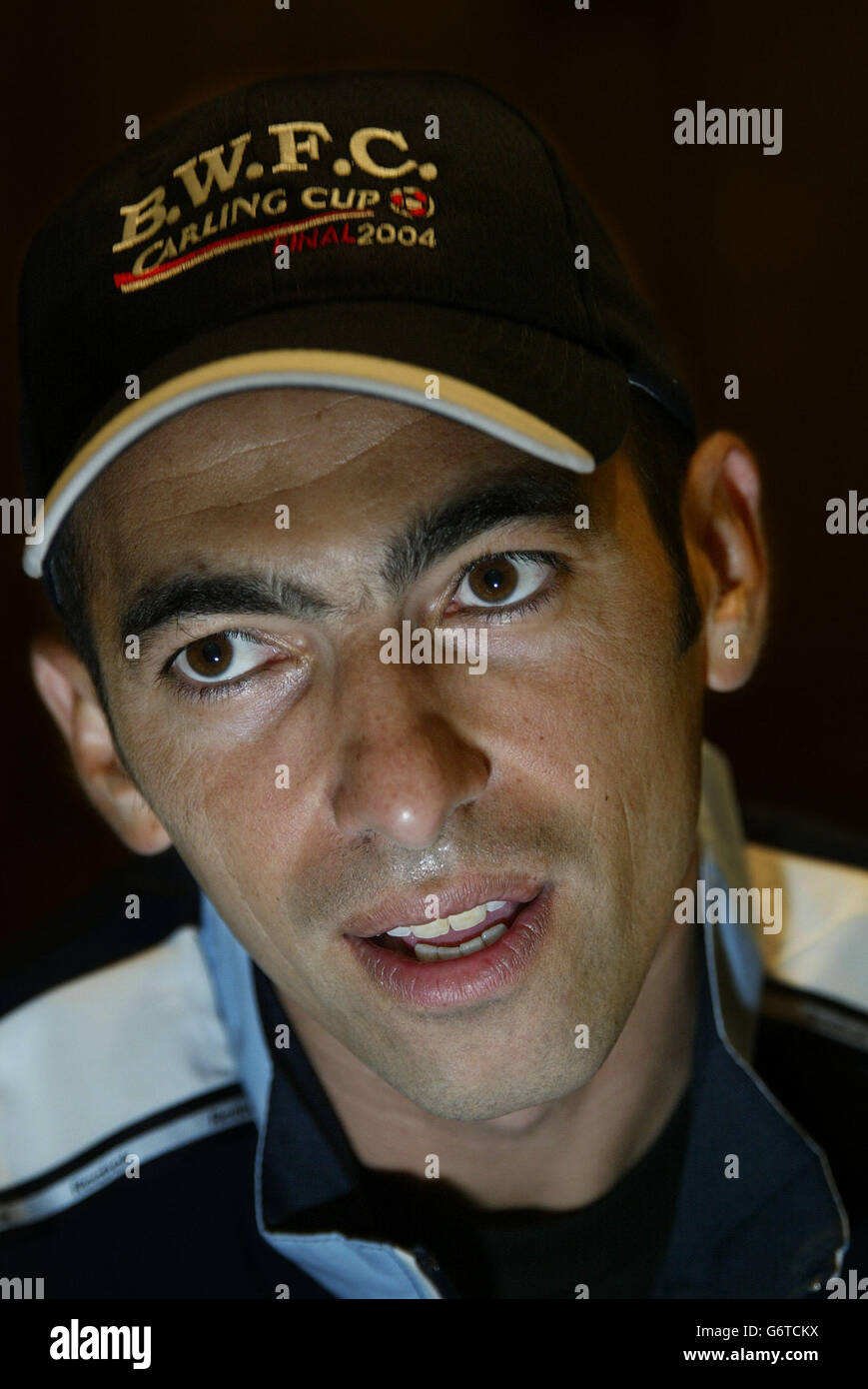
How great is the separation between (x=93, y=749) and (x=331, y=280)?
17.0 inches

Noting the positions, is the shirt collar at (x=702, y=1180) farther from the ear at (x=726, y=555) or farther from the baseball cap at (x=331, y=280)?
the baseball cap at (x=331, y=280)

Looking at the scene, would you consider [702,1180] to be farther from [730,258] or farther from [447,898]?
[730,258]

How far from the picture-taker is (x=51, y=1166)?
1115 millimetres

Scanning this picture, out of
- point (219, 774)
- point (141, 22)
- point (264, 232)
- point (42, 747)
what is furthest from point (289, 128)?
point (42, 747)

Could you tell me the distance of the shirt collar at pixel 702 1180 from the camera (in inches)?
40.2

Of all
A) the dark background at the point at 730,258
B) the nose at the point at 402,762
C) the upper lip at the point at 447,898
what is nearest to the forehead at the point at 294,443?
the nose at the point at 402,762

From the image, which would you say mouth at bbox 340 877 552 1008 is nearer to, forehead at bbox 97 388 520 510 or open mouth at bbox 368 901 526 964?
open mouth at bbox 368 901 526 964

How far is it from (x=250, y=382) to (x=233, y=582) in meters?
0.11

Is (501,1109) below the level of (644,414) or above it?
below

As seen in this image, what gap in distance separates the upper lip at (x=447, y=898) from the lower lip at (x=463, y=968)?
2cm

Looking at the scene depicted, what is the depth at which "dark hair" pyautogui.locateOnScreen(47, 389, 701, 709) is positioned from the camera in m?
0.93

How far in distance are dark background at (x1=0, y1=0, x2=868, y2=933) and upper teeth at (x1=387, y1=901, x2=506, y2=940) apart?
3.25 ft

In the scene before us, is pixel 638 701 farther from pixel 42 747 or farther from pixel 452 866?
pixel 42 747

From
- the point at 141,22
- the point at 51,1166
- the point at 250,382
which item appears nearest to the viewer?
the point at 250,382
